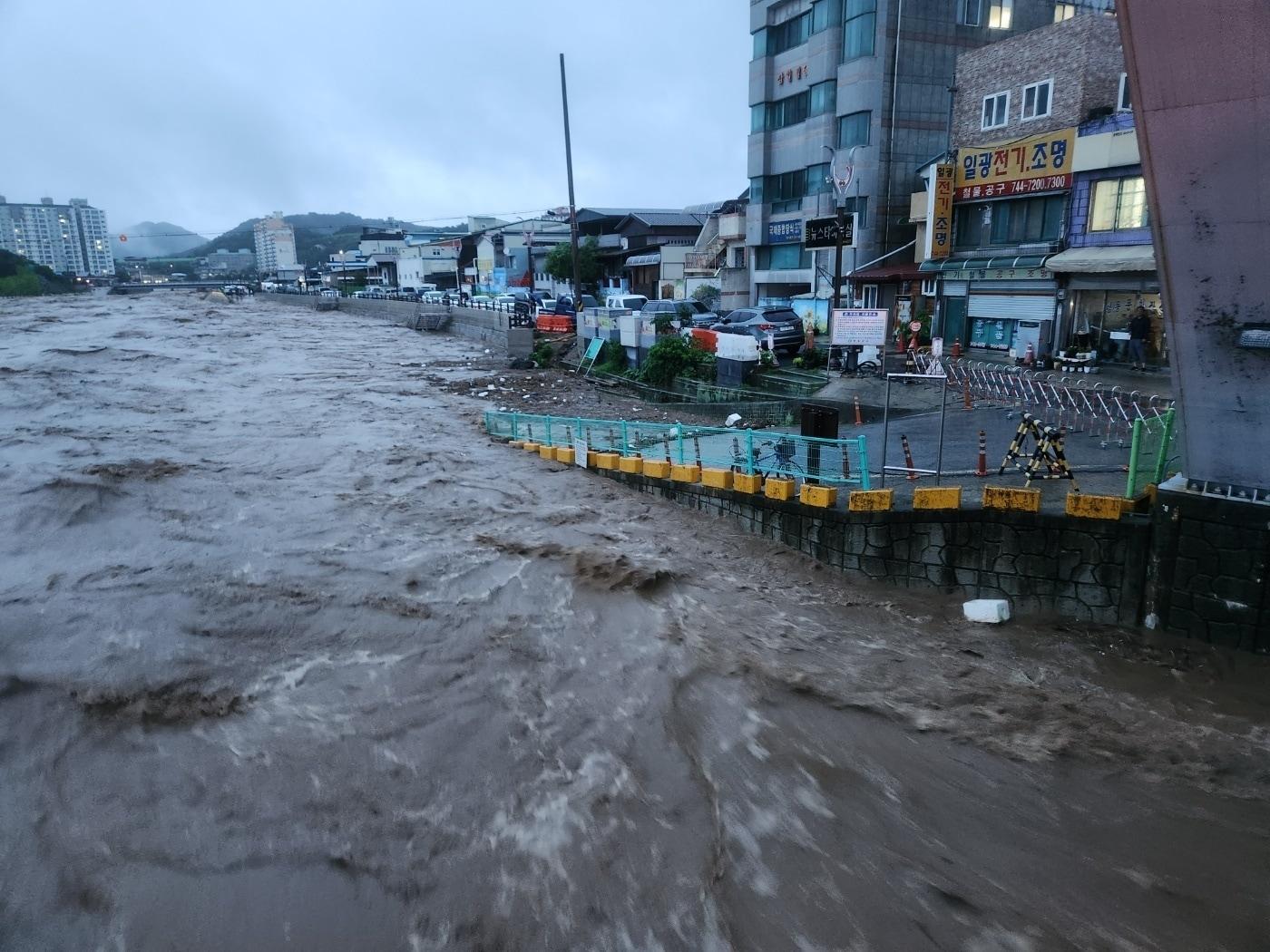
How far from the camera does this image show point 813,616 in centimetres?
1047

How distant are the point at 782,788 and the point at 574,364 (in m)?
25.7

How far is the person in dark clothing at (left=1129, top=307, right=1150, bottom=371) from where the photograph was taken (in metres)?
18.6

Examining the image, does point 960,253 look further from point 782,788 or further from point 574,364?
point 782,788

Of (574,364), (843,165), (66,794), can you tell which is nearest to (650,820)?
(66,794)

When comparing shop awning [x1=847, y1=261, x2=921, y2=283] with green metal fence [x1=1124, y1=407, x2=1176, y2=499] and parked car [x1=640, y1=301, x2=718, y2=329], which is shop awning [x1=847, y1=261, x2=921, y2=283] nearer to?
parked car [x1=640, y1=301, x2=718, y2=329]

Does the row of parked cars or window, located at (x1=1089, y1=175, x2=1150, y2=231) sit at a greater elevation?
window, located at (x1=1089, y1=175, x2=1150, y2=231)

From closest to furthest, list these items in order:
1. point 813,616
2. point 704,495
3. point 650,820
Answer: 1. point 650,820
2. point 813,616
3. point 704,495

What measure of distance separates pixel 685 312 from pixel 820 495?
21.4 metres

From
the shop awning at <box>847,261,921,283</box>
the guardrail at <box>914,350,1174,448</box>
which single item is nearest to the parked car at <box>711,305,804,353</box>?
the shop awning at <box>847,261,921,283</box>

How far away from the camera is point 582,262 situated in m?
51.6

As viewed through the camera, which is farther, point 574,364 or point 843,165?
point 574,364

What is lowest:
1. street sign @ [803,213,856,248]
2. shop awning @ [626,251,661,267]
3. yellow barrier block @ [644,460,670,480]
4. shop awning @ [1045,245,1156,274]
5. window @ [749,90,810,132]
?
yellow barrier block @ [644,460,670,480]

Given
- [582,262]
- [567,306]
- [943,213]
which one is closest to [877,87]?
[943,213]

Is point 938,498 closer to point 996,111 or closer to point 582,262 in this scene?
point 996,111
